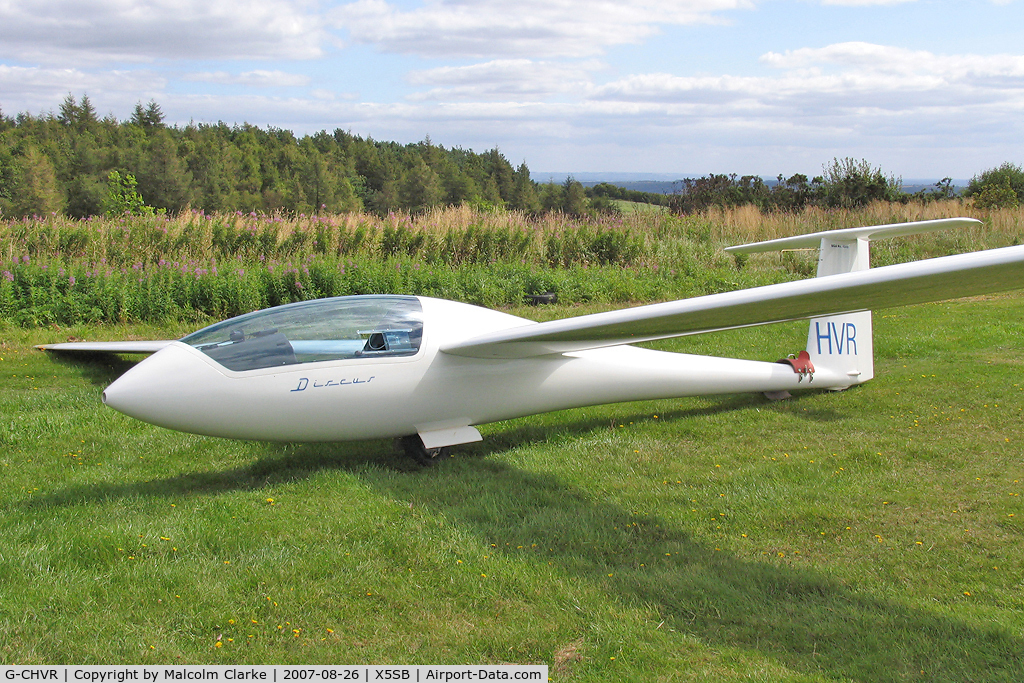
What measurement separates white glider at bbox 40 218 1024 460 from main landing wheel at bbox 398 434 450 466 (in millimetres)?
17

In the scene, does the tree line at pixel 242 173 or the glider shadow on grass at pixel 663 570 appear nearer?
the glider shadow on grass at pixel 663 570

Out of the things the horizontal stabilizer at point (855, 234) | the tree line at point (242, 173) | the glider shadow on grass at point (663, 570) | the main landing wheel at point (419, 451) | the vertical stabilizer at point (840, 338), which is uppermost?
the tree line at point (242, 173)

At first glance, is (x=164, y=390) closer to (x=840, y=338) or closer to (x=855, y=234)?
(x=855, y=234)

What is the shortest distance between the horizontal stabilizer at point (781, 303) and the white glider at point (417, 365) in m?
0.01

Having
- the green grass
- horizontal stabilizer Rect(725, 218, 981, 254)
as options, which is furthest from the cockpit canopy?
horizontal stabilizer Rect(725, 218, 981, 254)

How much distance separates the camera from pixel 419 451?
19.8ft

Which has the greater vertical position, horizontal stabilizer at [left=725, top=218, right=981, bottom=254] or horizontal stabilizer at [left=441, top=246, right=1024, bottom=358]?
horizontal stabilizer at [left=725, top=218, right=981, bottom=254]

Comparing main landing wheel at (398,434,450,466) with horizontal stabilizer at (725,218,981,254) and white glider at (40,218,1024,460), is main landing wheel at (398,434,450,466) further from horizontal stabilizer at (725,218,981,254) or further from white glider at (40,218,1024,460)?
horizontal stabilizer at (725,218,981,254)

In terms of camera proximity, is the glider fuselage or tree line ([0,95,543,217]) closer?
the glider fuselage

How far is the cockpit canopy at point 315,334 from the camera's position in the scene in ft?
17.6

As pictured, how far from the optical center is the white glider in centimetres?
478

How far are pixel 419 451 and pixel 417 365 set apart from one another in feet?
2.52

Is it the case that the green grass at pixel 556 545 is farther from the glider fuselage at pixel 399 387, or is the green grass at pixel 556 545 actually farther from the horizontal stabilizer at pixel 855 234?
the horizontal stabilizer at pixel 855 234

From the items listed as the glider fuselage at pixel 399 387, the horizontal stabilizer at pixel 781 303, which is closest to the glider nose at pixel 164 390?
the glider fuselage at pixel 399 387
